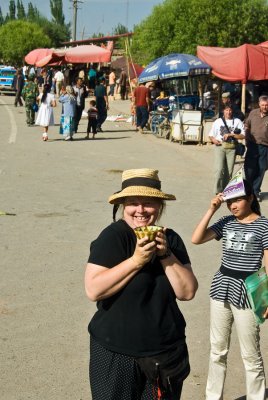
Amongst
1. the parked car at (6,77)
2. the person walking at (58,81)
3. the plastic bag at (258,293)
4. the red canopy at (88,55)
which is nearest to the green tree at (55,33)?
the parked car at (6,77)

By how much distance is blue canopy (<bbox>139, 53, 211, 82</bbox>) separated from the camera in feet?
67.5

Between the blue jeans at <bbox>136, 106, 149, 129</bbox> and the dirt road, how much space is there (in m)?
3.90

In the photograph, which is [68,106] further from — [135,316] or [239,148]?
[135,316]

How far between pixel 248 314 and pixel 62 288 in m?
3.19

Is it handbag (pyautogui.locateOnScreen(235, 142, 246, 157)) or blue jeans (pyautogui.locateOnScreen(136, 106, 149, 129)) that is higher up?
handbag (pyautogui.locateOnScreen(235, 142, 246, 157))

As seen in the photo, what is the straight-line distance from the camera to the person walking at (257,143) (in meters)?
12.1

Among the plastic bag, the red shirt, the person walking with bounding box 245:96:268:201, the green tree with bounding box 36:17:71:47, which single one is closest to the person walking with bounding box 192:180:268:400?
the plastic bag

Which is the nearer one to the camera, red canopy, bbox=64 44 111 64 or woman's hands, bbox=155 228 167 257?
woman's hands, bbox=155 228 167 257

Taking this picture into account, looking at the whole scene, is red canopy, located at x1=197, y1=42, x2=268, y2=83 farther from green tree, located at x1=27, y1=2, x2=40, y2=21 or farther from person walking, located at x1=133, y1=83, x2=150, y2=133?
green tree, located at x1=27, y1=2, x2=40, y2=21

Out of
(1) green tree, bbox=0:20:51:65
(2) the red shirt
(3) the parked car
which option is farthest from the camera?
(1) green tree, bbox=0:20:51:65

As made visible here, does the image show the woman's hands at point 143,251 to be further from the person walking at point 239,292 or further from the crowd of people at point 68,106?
the crowd of people at point 68,106

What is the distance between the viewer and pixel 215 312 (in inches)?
186

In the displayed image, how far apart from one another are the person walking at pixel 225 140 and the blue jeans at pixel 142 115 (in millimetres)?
11789

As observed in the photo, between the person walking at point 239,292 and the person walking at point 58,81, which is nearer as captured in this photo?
the person walking at point 239,292
